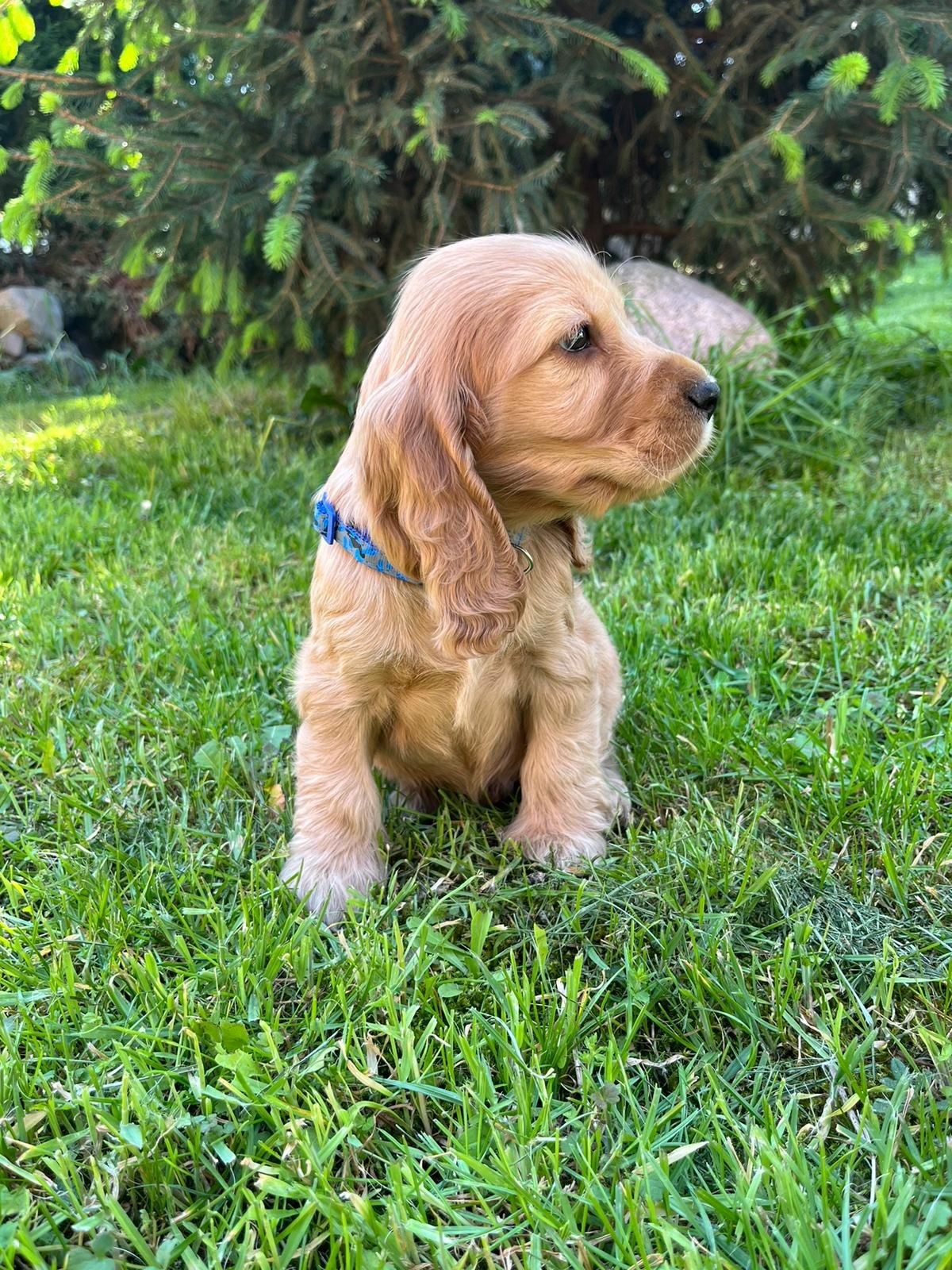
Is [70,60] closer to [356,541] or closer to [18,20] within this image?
[18,20]

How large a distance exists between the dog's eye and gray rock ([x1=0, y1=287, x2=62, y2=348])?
30.8 feet

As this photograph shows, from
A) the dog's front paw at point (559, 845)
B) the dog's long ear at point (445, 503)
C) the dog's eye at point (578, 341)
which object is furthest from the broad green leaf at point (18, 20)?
the dog's front paw at point (559, 845)

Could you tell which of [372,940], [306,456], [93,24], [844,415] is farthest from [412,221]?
[372,940]

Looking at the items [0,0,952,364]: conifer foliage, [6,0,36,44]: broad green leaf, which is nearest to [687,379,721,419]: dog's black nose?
[6,0,36,44]: broad green leaf

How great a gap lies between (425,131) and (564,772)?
315 centimetres

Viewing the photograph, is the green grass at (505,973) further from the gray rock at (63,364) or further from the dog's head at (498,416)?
the gray rock at (63,364)

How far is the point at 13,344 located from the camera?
9914 mm

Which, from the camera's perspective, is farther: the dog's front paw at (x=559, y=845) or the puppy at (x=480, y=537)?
the dog's front paw at (x=559, y=845)

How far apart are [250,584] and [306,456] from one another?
163 cm

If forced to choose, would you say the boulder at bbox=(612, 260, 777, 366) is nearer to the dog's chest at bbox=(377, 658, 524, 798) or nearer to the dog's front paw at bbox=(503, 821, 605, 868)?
the dog's chest at bbox=(377, 658, 524, 798)

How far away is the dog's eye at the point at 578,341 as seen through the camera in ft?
6.41

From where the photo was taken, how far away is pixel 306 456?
5.26m

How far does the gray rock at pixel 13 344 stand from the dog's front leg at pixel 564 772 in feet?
31.6

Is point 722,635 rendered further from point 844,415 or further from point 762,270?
point 762,270
